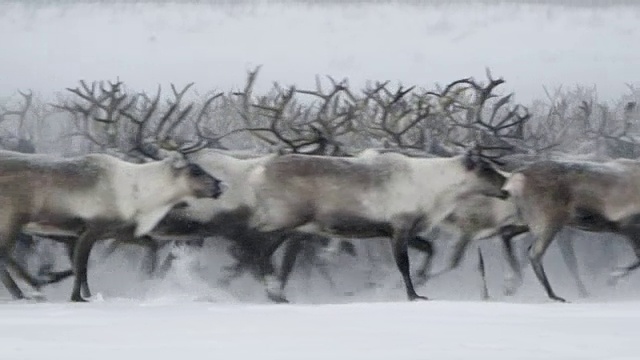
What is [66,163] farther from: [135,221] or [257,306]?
[257,306]

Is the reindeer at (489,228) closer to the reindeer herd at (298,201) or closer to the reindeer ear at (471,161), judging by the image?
the reindeer herd at (298,201)

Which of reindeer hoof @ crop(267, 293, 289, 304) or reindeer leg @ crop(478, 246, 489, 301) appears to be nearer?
reindeer hoof @ crop(267, 293, 289, 304)

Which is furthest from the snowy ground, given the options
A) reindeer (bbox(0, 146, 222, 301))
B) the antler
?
the antler

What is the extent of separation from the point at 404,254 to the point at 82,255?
6.80 ft

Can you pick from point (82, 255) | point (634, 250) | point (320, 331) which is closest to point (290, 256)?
point (82, 255)

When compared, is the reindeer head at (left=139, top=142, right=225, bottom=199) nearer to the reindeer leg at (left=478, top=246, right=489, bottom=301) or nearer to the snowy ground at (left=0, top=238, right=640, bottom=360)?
the snowy ground at (left=0, top=238, right=640, bottom=360)

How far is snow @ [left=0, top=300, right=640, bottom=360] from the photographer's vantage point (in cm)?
738

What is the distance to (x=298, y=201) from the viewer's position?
994cm

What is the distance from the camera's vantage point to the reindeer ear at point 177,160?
33.3ft

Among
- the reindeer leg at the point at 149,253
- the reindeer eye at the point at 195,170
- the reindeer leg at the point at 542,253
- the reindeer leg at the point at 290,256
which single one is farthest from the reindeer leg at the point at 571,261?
the reindeer leg at the point at 149,253

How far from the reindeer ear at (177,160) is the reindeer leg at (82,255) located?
0.71 meters

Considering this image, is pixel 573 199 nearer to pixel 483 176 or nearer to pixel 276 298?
pixel 483 176

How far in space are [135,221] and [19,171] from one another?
0.83m

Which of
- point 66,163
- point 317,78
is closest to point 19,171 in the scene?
point 66,163
